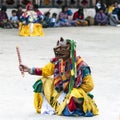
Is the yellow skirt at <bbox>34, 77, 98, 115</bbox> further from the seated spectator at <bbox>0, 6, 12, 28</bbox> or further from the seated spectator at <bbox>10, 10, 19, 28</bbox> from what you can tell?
the seated spectator at <bbox>10, 10, 19, 28</bbox>

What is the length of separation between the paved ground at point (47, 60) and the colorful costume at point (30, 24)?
0.28 meters

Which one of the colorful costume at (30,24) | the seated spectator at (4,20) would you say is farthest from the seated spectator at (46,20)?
the colorful costume at (30,24)

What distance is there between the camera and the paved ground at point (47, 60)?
23.3 ft

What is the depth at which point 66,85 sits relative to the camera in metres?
6.62

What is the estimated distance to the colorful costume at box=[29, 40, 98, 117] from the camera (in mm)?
6516

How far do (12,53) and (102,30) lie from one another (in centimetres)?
731

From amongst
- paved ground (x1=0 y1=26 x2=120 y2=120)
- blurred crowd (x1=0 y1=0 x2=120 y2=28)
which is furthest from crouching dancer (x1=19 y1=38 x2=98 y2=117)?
blurred crowd (x1=0 y1=0 x2=120 y2=28)

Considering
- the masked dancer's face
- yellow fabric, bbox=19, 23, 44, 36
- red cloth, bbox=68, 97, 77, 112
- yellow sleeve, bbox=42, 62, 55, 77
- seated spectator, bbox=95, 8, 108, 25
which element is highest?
the masked dancer's face

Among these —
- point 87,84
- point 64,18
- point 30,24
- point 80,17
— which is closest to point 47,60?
point 87,84

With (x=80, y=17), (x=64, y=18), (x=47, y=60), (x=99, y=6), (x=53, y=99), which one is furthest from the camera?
(x=99, y=6)

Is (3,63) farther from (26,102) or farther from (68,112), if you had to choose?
(68,112)

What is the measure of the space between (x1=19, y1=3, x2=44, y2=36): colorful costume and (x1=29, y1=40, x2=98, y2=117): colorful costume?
1016 cm

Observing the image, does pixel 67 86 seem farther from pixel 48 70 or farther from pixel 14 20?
pixel 14 20

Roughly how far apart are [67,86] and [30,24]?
10562 mm
